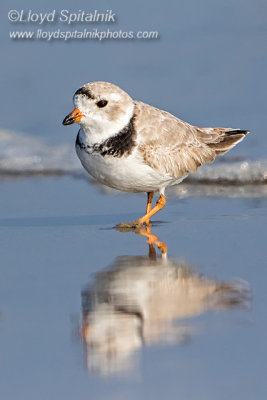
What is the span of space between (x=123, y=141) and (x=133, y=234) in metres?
0.80

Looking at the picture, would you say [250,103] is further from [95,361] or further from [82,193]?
[95,361]

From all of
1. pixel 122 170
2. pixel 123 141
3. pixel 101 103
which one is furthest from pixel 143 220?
pixel 101 103

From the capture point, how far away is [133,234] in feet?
25.0

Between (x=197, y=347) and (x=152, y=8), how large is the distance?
1213cm

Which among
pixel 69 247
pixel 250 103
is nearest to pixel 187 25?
pixel 250 103

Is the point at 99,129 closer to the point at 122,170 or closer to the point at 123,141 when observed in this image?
the point at 123,141

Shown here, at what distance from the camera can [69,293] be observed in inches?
223

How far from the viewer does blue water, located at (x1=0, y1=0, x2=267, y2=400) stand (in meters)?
4.31

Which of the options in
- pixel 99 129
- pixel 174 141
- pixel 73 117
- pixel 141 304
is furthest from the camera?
pixel 174 141

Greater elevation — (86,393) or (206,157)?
(206,157)

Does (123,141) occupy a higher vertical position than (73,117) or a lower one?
lower

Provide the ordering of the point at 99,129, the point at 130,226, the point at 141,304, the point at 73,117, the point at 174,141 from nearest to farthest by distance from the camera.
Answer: the point at 141,304
the point at 73,117
the point at 99,129
the point at 130,226
the point at 174,141

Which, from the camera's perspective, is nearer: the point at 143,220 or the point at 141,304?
the point at 141,304

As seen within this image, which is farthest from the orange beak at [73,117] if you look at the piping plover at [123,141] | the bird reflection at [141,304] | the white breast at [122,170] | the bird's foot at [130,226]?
the bird reflection at [141,304]
